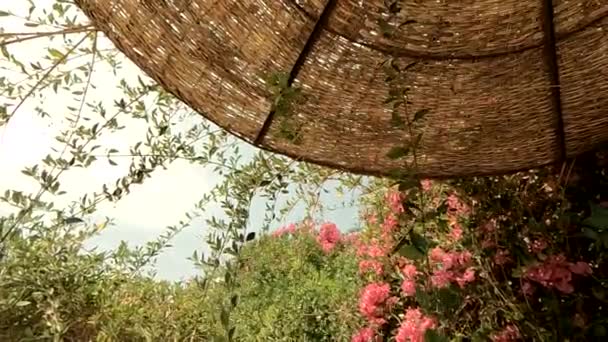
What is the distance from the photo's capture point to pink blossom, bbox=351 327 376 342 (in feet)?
5.19

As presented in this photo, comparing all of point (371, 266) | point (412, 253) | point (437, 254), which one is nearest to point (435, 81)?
point (412, 253)

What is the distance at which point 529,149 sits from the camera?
101 cm

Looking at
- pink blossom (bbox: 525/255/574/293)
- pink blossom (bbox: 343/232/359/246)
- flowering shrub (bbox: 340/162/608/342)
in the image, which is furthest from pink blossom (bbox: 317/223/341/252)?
pink blossom (bbox: 525/255/574/293)

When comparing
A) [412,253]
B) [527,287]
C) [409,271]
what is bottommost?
[412,253]

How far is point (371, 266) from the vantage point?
5.61 ft

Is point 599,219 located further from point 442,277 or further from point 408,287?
point 408,287

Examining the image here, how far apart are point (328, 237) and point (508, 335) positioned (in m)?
0.73

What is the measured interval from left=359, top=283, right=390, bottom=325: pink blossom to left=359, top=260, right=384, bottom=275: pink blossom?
6 centimetres

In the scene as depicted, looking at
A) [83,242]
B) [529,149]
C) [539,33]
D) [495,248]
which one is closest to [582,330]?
[495,248]

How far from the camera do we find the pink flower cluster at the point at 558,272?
48.4 inches

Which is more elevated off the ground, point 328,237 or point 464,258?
point 328,237

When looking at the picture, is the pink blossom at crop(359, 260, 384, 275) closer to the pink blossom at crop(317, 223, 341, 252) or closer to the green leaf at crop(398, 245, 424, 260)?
the pink blossom at crop(317, 223, 341, 252)

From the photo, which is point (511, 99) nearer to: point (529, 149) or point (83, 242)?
point (529, 149)

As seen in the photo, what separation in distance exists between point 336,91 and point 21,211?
0.35 m
